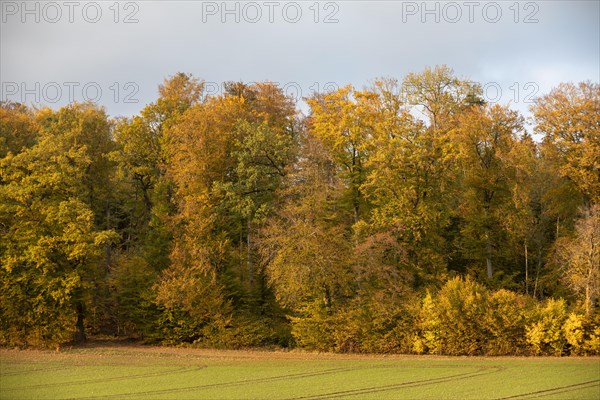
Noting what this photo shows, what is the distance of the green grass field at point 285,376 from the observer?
2111cm

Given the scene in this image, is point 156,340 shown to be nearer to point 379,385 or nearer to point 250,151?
point 250,151

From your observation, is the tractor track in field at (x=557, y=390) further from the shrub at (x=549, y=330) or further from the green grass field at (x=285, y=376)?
the shrub at (x=549, y=330)

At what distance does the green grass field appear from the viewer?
21.1m

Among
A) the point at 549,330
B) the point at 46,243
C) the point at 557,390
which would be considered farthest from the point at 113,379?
the point at 549,330

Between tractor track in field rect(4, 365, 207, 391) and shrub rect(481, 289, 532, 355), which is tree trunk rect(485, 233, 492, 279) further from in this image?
tractor track in field rect(4, 365, 207, 391)

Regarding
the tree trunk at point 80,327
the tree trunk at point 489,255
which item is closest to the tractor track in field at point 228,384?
the tree trunk at point 489,255

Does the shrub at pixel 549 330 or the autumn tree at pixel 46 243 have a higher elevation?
the autumn tree at pixel 46 243

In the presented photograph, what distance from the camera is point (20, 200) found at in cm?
3584

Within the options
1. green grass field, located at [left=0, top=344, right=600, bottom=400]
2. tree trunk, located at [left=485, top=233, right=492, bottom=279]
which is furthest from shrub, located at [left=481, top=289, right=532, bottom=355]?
tree trunk, located at [left=485, top=233, right=492, bottom=279]

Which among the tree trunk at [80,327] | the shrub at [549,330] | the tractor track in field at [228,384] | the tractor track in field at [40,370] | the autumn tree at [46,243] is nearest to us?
the tractor track in field at [228,384]

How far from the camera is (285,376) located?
25.4 m

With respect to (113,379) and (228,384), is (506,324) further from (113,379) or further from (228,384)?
(113,379)

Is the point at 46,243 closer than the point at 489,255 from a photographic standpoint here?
Yes

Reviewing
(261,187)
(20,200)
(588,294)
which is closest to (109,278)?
(20,200)
